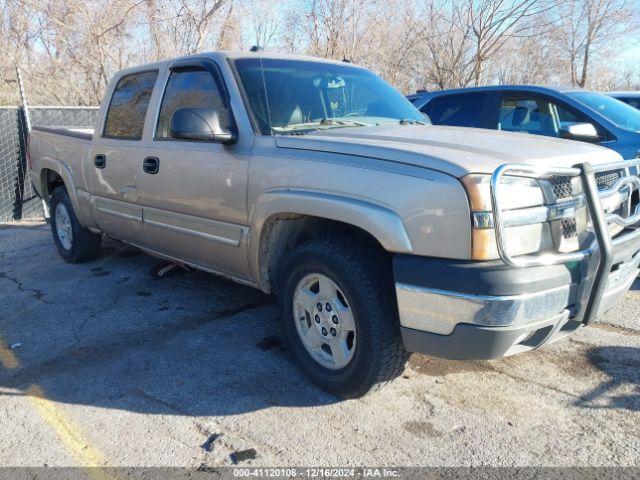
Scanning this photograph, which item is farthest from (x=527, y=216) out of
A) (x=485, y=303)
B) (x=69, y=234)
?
(x=69, y=234)

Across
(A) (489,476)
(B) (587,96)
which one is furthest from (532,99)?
(A) (489,476)

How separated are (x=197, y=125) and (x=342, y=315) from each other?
1.46 metres

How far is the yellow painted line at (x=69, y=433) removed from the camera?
2.74 metres

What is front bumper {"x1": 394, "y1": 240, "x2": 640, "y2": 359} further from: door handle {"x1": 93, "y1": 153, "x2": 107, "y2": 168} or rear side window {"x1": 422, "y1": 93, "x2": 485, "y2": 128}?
rear side window {"x1": 422, "y1": 93, "x2": 485, "y2": 128}

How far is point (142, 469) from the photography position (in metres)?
2.71

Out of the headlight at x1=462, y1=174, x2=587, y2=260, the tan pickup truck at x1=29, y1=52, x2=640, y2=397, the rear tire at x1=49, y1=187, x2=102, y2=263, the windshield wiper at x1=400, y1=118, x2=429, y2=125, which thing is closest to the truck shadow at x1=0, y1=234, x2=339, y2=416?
the rear tire at x1=49, y1=187, x2=102, y2=263

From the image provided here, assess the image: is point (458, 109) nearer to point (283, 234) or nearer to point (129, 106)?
point (129, 106)

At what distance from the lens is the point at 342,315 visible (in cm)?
318

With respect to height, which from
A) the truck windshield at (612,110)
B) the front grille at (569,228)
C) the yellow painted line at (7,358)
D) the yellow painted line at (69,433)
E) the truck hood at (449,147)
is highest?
the truck windshield at (612,110)

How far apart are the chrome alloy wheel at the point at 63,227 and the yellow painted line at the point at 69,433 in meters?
3.05

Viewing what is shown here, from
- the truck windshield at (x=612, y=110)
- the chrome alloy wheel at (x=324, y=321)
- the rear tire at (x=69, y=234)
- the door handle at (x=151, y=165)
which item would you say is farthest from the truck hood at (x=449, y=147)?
the rear tire at (x=69, y=234)

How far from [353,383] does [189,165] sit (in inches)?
75.8

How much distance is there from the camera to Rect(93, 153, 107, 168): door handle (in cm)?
508

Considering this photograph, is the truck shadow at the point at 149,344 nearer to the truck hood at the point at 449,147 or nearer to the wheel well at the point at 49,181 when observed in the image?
the wheel well at the point at 49,181
